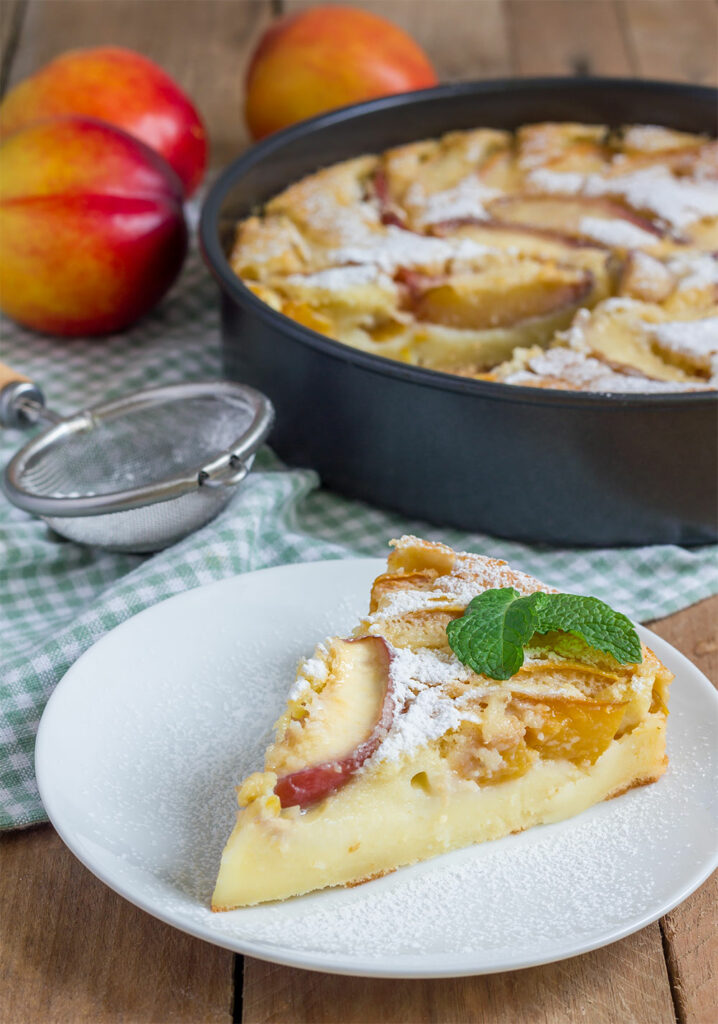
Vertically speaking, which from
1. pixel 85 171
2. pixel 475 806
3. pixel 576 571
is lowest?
pixel 576 571

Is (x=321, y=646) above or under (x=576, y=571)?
above

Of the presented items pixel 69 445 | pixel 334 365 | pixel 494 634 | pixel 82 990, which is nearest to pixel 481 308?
pixel 334 365

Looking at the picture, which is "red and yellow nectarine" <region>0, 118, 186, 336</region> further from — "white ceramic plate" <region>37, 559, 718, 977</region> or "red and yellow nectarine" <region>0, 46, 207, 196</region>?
"white ceramic plate" <region>37, 559, 718, 977</region>

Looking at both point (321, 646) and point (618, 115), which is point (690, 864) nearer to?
point (321, 646)

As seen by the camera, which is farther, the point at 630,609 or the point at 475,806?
the point at 630,609

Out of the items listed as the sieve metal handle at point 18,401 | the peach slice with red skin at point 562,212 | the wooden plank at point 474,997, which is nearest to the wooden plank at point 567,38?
the peach slice with red skin at point 562,212

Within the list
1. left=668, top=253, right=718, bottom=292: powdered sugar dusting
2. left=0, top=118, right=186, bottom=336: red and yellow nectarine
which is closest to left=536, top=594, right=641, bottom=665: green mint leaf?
left=668, top=253, right=718, bottom=292: powdered sugar dusting

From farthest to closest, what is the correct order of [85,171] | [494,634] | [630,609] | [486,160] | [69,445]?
[486,160], [85,171], [69,445], [630,609], [494,634]
